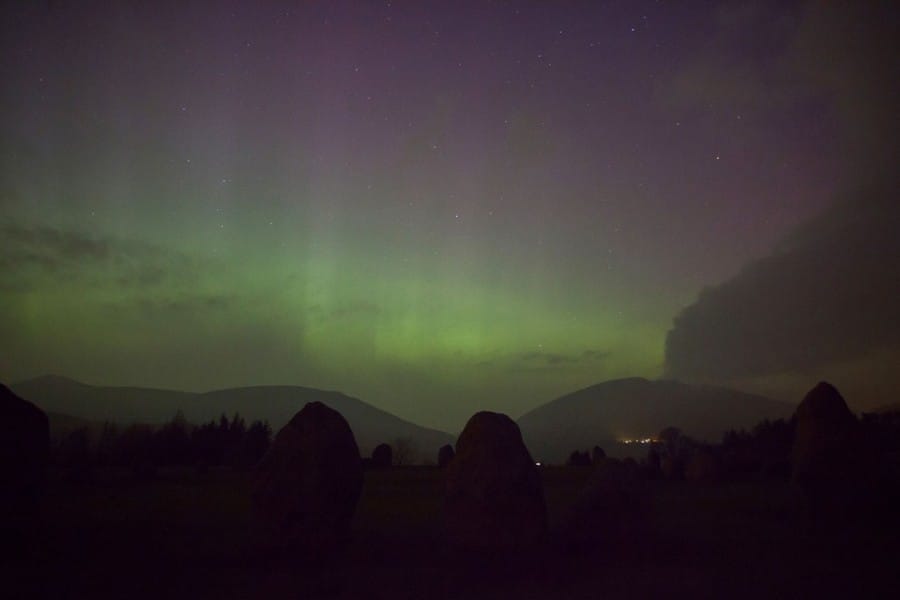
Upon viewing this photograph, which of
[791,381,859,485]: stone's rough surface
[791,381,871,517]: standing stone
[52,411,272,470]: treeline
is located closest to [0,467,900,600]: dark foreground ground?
[791,381,871,517]: standing stone

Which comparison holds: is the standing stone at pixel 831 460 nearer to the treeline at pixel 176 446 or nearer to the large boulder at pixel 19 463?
the large boulder at pixel 19 463

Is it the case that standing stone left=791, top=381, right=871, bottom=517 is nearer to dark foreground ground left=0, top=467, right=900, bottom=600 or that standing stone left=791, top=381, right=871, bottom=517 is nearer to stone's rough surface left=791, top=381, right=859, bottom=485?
stone's rough surface left=791, top=381, right=859, bottom=485

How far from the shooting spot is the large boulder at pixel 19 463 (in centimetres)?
1595

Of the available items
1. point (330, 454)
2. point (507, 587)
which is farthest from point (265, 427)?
point (507, 587)

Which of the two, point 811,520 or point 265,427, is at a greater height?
point 265,427

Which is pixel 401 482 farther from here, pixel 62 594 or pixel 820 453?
pixel 62 594

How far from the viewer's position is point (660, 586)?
42.9ft

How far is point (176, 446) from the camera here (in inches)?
1869

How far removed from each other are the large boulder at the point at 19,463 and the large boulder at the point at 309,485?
597 centimetres

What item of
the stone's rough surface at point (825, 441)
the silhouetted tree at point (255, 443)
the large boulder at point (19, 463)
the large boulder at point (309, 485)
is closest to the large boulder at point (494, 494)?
the large boulder at point (309, 485)

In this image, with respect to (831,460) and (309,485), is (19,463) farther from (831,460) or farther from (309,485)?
(831,460)

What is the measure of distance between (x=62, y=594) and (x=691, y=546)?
14.3m

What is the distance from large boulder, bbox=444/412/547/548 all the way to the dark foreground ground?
48 cm

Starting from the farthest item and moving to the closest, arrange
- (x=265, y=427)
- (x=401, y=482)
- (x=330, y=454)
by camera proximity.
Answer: (x=265, y=427)
(x=401, y=482)
(x=330, y=454)
